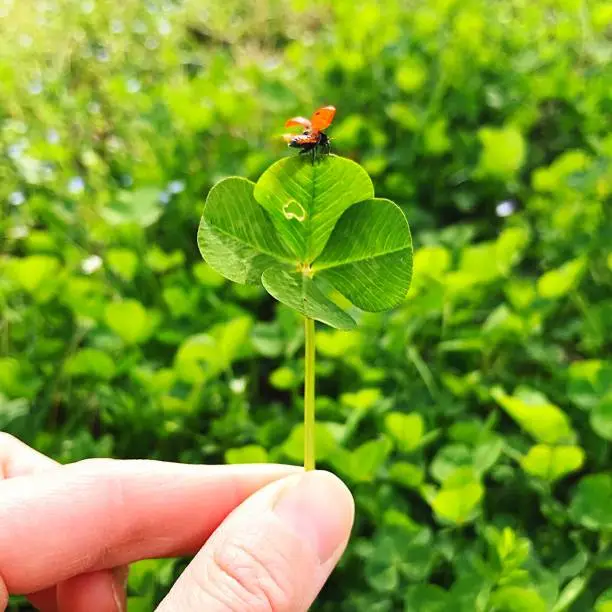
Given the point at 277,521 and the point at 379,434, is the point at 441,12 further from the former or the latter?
the point at 277,521

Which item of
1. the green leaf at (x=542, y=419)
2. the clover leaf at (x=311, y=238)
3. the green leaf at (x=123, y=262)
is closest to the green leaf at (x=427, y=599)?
the green leaf at (x=542, y=419)

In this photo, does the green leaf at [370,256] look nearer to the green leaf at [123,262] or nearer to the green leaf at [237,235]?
the green leaf at [237,235]

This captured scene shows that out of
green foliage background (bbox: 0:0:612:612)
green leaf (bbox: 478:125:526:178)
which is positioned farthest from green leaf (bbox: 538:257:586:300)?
green leaf (bbox: 478:125:526:178)

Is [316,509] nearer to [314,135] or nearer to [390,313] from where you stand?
[314,135]

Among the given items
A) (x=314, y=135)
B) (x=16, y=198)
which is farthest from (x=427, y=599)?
(x=16, y=198)

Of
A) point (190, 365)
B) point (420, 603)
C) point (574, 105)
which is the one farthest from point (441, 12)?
point (420, 603)
